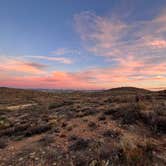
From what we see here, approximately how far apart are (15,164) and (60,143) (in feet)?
5.63

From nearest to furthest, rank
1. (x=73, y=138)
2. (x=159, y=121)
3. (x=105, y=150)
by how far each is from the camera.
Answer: (x=105, y=150) < (x=73, y=138) < (x=159, y=121)

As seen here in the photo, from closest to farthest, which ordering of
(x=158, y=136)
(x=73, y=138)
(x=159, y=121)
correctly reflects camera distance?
(x=158, y=136), (x=73, y=138), (x=159, y=121)

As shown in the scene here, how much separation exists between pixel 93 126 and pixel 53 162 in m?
3.35

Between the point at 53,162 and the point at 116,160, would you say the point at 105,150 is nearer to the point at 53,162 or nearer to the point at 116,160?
the point at 116,160

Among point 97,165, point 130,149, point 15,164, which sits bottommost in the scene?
point 15,164

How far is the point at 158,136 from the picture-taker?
5.71m

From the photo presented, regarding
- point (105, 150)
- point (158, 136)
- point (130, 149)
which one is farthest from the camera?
point (158, 136)

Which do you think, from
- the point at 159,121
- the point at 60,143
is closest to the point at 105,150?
the point at 60,143

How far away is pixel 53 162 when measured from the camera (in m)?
4.42

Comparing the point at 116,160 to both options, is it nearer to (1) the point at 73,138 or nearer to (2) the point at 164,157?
(2) the point at 164,157

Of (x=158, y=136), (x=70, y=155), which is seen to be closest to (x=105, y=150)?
(x=70, y=155)

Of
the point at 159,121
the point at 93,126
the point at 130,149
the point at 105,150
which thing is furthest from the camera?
the point at 93,126

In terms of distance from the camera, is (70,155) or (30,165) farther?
(70,155)

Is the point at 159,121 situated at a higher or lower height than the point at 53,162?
higher
